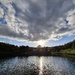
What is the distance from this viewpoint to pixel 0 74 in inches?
2069

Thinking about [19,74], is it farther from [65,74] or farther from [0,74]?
[65,74]

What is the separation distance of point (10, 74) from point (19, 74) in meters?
3.99

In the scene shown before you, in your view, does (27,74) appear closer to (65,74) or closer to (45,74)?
(45,74)

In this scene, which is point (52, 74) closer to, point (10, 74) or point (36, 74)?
point (36, 74)

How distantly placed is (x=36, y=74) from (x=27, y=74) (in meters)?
4.23

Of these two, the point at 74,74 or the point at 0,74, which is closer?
the point at 0,74

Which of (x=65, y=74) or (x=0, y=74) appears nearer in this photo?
(x=0, y=74)

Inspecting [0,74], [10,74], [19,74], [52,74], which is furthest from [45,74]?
[0,74]

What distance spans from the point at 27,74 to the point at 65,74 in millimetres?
17572

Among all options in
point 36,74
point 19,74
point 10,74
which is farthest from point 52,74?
point 10,74

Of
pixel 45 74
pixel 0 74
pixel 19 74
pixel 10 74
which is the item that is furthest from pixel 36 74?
pixel 0 74

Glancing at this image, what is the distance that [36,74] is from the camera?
56031 millimetres

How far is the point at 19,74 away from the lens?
179 feet

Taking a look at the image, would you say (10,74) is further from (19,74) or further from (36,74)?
(36,74)
